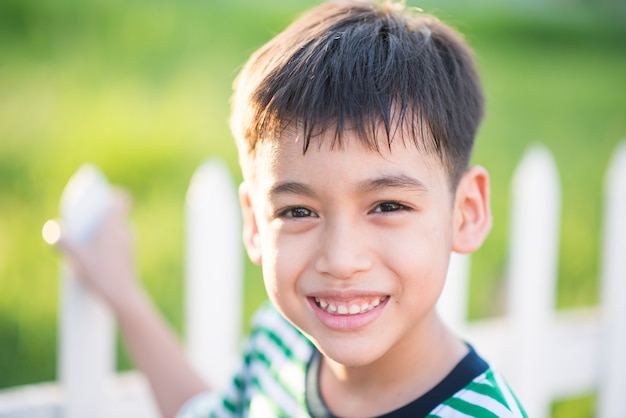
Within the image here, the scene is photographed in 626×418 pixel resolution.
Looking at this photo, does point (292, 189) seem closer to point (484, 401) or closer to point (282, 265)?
point (282, 265)

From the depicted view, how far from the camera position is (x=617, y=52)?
30.9 ft

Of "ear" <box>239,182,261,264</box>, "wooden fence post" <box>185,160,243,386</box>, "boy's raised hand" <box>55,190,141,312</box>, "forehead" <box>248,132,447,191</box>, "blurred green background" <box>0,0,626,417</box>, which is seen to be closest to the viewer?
"forehead" <box>248,132,447,191</box>

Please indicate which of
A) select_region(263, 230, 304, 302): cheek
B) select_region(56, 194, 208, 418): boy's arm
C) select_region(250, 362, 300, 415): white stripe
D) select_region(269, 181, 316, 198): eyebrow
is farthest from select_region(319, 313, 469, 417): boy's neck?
select_region(56, 194, 208, 418): boy's arm

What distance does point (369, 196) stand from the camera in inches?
54.7

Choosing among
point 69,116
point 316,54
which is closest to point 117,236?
point 316,54

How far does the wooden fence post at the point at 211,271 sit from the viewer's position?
2232 mm

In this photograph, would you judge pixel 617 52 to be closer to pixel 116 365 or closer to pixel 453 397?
pixel 116 365

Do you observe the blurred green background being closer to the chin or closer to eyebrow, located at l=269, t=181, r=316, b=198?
eyebrow, located at l=269, t=181, r=316, b=198

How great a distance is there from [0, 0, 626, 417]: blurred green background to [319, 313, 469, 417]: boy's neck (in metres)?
1.37

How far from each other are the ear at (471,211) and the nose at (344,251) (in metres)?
0.26

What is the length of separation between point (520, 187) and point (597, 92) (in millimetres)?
5686

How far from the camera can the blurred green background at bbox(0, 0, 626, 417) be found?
3.36 metres

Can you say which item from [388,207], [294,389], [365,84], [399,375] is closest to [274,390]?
[294,389]

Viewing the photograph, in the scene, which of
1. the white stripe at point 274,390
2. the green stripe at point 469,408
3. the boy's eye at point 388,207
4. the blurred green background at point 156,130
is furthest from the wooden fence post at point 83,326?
the green stripe at point 469,408
